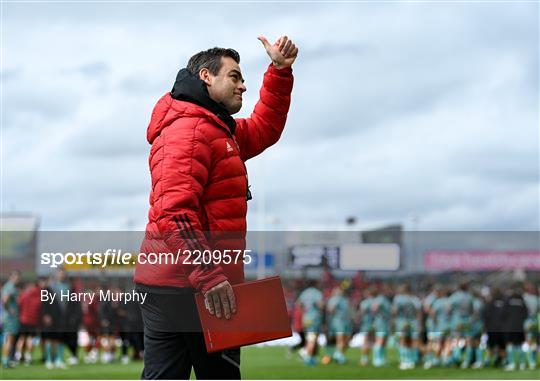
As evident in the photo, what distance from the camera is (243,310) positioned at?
4102 mm

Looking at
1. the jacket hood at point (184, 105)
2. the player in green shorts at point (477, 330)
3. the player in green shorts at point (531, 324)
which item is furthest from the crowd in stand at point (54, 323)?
the jacket hood at point (184, 105)

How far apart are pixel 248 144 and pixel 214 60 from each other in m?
0.55

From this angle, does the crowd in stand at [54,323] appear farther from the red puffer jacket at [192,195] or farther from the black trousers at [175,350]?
the red puffer jacket at [192,195]

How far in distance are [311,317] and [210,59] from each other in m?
17.4

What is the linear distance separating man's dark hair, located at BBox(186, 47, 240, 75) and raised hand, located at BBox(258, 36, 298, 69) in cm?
25

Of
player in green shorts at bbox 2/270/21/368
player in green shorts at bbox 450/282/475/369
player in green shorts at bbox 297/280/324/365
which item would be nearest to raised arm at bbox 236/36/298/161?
player in green shorts at bbox 2/270/21/368

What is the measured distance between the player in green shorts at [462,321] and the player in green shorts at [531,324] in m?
1.19

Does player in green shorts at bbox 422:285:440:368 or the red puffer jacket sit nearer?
the red puffer jacket

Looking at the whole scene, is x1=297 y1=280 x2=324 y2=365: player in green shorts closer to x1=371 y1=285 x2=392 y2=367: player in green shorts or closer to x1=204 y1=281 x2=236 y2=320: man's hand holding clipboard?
x1=371 y1=285 x2=392 y2=367: player in green shorts

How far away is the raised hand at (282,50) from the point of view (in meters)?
4.52

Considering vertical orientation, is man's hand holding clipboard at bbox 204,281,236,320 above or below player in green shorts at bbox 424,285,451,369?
below

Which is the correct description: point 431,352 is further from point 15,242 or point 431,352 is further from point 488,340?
point 15,242

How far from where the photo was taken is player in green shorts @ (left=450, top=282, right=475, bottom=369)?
20594 millimetres

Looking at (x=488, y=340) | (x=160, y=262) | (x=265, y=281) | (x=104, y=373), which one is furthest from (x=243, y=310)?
(x=488, y=340)
